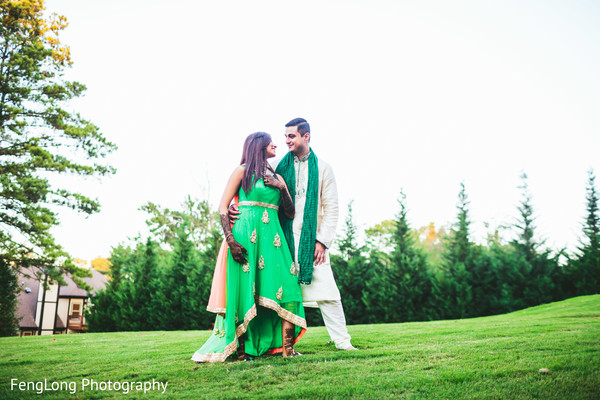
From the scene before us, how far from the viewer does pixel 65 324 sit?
31.3 metres

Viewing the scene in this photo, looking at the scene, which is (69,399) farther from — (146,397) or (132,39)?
(132,39)

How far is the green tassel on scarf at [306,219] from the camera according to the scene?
4664 mm

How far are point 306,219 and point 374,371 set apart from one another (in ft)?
6.13

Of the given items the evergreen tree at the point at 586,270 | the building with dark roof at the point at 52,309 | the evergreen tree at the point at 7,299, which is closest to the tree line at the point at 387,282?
the evergreen tree at the point at 586,270

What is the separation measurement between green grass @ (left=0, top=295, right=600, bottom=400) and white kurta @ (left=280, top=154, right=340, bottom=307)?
0.63 meters

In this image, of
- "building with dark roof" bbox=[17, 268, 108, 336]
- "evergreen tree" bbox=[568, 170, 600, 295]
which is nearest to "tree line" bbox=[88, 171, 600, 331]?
"evergreen tree" bbox=[568, 170, 600, 295]

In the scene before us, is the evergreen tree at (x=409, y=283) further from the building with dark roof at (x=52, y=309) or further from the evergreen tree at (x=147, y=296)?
the building with dark roof at (x=52, y=309)

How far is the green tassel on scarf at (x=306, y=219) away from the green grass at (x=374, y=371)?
37.1 inches

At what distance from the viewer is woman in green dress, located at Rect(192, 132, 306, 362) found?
14.0 feet

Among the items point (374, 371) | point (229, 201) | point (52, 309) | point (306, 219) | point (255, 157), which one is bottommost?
point (52, 309)

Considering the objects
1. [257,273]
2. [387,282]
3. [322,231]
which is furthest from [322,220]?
[387,282]

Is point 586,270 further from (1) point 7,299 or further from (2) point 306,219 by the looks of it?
(1) point 7,299

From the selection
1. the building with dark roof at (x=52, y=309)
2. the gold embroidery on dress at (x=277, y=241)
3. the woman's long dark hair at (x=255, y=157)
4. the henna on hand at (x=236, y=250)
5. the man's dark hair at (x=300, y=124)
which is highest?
the man's dark hair at (x=300, y=124)

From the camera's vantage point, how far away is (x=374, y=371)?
3492 millimetres
